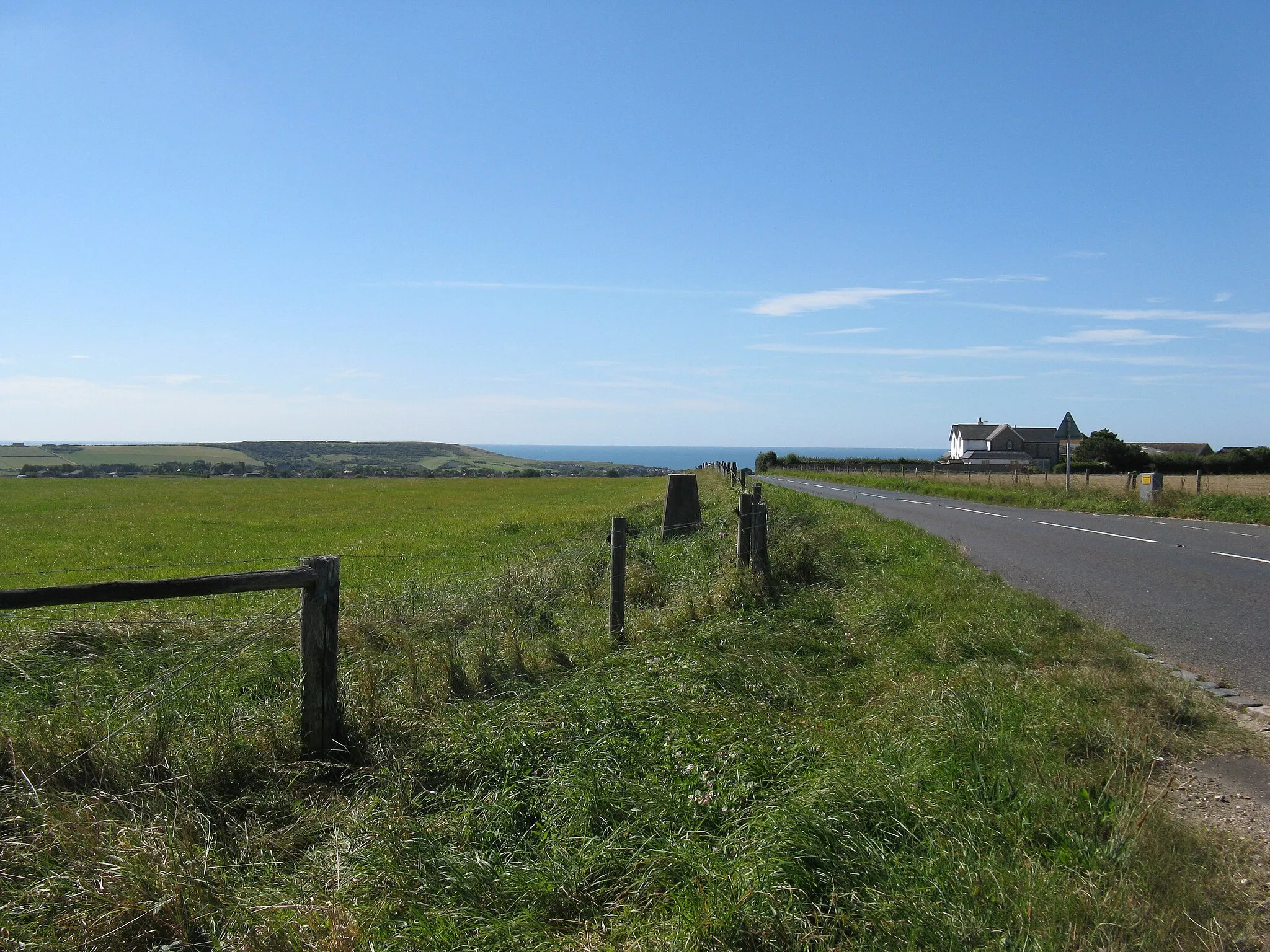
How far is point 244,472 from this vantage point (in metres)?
87.9

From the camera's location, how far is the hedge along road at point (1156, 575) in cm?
752

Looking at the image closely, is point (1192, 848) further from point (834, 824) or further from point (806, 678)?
point (806, 678)

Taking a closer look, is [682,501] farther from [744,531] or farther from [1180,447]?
[1180,447]

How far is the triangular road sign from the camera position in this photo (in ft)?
101

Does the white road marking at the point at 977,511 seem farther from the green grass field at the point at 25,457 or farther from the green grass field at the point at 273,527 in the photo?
the green grass field at the point at 25,457

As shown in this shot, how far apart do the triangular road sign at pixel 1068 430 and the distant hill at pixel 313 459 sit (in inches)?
2349

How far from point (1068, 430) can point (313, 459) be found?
382ft

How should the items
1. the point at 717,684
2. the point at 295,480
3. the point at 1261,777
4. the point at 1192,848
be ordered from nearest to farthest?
the point at 1192,848 → the point at 1261,777 → the point at 717,684 → the point at 295,480

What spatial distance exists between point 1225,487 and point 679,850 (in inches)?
1417

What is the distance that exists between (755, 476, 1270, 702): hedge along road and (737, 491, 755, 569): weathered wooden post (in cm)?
346

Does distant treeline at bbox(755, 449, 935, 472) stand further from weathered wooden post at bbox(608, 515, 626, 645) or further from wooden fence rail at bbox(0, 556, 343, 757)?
wooden fence rail at bbox(0, 556, 343, 757)

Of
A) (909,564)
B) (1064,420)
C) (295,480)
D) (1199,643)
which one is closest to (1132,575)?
(909,564)

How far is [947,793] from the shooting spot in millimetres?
3799

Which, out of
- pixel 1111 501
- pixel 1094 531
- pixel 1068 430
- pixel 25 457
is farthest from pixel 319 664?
pixel 25 457
